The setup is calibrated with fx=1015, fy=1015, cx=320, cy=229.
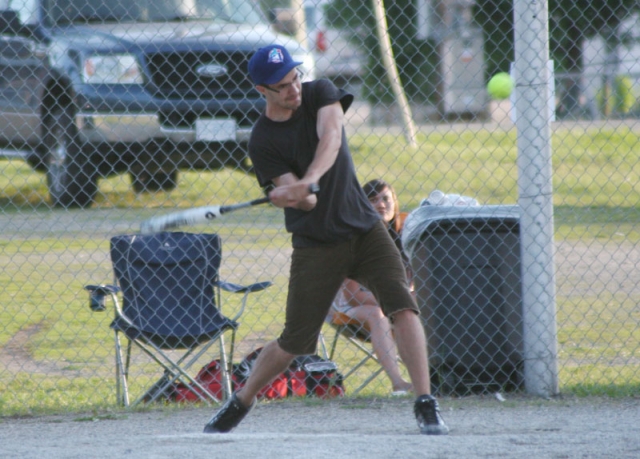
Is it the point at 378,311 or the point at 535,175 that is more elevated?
the point at 535,175

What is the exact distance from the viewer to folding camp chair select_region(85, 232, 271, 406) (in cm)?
544

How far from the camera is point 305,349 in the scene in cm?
456

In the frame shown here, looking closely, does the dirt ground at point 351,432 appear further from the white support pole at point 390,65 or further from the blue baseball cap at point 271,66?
the white support pole at point 390,65

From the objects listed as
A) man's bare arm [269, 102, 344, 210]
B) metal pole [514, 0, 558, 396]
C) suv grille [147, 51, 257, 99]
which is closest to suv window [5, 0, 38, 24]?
suv grille [147, 51, 257, 99]

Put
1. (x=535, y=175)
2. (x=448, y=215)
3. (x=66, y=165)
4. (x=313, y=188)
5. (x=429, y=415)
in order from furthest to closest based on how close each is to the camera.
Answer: (x=66, y=165) < (x=448, y=215) < (x=535, y=175) < (x=429, y=415) < (x=313, y=188)

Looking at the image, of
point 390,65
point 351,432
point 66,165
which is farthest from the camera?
point 66,165

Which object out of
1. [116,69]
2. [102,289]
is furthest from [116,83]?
[102,289]

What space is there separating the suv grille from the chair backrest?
133 inches

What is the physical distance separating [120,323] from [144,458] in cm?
147

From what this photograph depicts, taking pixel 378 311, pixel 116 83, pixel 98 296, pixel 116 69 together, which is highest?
pixel 116 69

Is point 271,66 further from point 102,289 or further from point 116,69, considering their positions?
point 116,69

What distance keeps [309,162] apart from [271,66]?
0.46 m

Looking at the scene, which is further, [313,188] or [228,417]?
[228,417]

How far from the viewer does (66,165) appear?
936 centimetres
